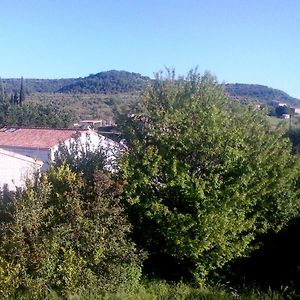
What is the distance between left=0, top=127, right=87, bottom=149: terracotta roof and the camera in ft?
110

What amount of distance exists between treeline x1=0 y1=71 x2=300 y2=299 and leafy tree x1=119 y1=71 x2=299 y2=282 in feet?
0.09

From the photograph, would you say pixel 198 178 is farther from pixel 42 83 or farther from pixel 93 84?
pixel 42 83

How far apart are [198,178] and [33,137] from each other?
1026 inches

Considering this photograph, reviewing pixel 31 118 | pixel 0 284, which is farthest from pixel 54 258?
pixel 31 118

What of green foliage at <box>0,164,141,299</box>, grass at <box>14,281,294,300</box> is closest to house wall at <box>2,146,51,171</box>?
grass at <box>14,281,294,300</box>

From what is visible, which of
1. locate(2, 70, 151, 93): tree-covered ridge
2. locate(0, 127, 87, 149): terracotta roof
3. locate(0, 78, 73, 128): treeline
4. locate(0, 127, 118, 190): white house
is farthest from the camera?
locate(2, 70, 151, 93): tree-covered ridge

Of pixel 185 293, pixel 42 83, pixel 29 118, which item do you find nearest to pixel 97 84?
pixel 42 83

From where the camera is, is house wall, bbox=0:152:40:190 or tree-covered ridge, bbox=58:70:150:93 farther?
tree-covered ridge, bbox=58:70:150:93

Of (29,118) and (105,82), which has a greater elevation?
(105,82)

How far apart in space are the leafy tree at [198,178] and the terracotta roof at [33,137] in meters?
21.9

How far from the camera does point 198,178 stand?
439 inches

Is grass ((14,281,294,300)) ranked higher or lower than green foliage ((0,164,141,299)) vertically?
lower

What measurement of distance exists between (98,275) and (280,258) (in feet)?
18.1

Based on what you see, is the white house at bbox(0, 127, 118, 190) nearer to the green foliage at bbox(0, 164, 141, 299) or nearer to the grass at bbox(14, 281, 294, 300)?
the grass at bbox(14, 281, 294, 300)
